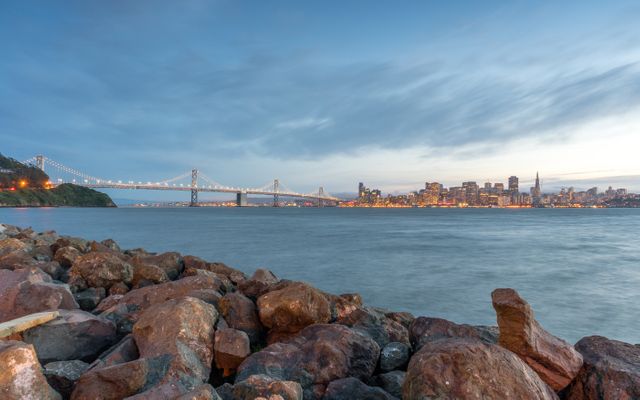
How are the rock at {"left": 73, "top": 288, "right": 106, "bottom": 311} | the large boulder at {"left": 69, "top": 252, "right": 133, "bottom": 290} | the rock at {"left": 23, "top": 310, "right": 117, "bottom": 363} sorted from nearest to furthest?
1. the rock at {"left": 23, "top": 310, "right": 117, "bottom": 363}
2. the rock at {"left": 73, "top": 288, "right": 106, "bottom": 311}
3. the large boulder at {"left": 69, "top": 252, "right": 133, "bottom": 290}

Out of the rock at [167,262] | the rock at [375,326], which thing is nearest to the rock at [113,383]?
the rock at [375,326]

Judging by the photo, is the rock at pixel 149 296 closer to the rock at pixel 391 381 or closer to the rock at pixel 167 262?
the rock at pixel 167 262

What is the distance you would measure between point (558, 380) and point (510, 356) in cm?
111

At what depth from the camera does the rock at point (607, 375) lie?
382 cm

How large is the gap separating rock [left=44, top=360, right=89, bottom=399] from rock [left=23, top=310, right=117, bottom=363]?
2.39ft

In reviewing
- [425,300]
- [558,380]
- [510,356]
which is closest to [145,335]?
[510,356]

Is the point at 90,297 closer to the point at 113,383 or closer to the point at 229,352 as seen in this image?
the point at 229,352

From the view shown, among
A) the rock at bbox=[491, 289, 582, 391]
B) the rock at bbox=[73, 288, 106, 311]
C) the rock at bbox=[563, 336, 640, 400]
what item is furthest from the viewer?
the rock at bbox=[73, 288, 106, 311]

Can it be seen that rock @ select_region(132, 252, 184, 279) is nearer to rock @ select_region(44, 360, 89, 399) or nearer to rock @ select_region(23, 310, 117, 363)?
rock @ select_region(23, 310, 117, 363)

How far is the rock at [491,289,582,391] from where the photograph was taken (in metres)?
4.03

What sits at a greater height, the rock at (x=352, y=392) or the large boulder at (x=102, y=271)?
the large boulder at (x=102, y=271)

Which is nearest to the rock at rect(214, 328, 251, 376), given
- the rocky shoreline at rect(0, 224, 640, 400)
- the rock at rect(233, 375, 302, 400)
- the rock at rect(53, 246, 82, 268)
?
the rocky shoreline at rect(0, 224, 640, 400)

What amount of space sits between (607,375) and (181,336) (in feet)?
14.8

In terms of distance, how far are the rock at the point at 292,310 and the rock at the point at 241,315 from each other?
146 mm
